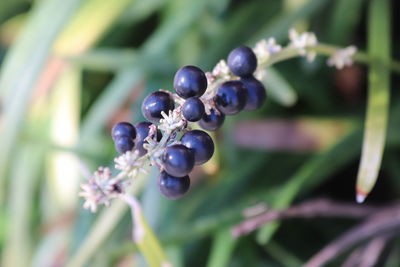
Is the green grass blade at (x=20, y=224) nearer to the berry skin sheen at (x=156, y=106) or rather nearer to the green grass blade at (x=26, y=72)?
the green grass blade at (x=26, y=72)

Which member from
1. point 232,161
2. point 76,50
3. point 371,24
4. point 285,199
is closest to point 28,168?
point 76,50

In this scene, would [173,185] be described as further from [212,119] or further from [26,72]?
[26,72]

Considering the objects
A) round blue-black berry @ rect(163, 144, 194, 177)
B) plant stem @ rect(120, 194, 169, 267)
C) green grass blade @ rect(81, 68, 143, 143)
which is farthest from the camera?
green grass blade @ rect(81, 68, 143, 143)

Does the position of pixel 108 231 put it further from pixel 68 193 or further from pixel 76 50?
pixel 76 50

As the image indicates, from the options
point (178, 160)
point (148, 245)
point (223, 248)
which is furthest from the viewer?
point (223, 248)

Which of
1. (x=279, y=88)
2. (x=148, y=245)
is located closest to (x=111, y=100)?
(x=279, y=88)

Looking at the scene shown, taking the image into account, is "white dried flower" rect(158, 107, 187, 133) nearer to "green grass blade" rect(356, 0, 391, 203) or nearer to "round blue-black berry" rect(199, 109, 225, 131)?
"round blue-black berry" rect(199, 109, 225, 131)

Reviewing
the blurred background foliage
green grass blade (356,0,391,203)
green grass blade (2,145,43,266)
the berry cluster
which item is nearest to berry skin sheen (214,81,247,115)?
the berry cluster
